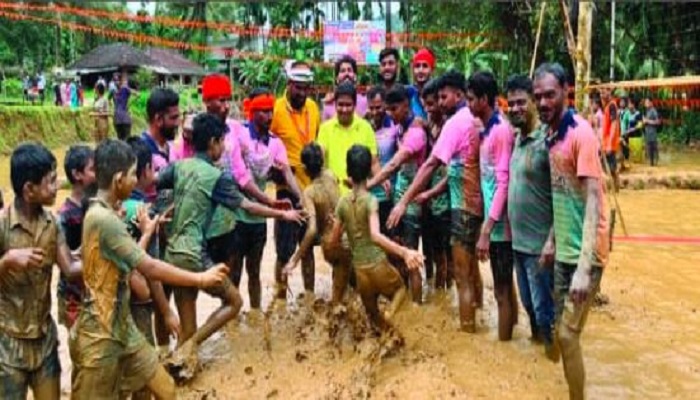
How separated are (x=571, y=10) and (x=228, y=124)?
40.0 ft

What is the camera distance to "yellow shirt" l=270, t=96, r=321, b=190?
273 inches

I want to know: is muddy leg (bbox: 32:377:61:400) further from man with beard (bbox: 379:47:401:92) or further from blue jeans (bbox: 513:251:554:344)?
man with beard (bbox: 379:47:401:92)

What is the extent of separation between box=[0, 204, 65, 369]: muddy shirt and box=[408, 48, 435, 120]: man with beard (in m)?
3.94

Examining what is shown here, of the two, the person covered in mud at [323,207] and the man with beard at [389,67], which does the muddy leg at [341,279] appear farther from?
the man with beard at [389,67]

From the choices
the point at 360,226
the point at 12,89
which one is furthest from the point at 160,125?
the point at 12,89

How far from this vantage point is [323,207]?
6242 millimetres

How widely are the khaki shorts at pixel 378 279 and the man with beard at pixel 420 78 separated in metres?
1.96

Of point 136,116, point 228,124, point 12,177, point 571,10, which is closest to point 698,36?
point 571,10

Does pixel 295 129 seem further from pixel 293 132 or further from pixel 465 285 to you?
pixel 465 285

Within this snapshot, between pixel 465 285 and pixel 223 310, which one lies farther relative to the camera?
pixel 465 285

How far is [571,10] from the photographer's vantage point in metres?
16.6

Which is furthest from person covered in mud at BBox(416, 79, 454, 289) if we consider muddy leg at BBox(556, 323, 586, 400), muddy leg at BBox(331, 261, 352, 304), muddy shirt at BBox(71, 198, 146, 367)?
muddy shirt at BBox(71, 198, 146, 367)

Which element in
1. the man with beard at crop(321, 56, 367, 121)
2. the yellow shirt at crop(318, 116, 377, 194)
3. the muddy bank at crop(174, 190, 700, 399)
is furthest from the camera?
the man with beard at crop(321, 56, 367, 121)

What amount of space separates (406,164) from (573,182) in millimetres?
2339
